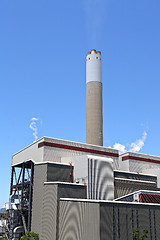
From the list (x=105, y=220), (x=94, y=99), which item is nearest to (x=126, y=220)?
(x=105, y=220)

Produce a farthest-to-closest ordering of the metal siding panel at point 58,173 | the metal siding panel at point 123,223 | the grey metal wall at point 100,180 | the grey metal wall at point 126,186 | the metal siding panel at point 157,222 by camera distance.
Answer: the grey metal wall at point 126,186, the grey metal wall at point 100,180, the metal siding panel at point 58,173, the metal siding panel at point 157,222, the metal siding panel at point 123,223

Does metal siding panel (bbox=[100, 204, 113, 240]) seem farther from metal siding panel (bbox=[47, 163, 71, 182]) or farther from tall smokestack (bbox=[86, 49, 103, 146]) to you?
tall smokestack (bbox=[86, 49, 103, 146])

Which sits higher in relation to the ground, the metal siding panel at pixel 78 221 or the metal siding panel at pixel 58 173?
the metal siding panel at pixel 58 173

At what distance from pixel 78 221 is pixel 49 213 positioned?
6437 millimetres

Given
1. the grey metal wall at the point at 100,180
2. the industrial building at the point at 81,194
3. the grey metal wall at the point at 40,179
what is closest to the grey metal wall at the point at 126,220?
the industrial building at the point at 81,194

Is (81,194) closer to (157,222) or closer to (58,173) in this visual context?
(58,173)

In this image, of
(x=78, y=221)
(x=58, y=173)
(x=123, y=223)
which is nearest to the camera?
(x=123, y=223)

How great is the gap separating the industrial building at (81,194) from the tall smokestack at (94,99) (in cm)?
1114

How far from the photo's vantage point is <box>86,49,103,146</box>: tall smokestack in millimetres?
81562

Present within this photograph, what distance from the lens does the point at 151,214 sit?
46.9 meters

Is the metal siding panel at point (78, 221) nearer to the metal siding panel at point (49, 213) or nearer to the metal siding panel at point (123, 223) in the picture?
the metal siding panel at point (49, 213)

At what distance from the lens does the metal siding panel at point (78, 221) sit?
4156cm

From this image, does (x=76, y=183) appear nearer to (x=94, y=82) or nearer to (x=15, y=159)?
(x=15, y=159)

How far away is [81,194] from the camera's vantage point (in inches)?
2030
